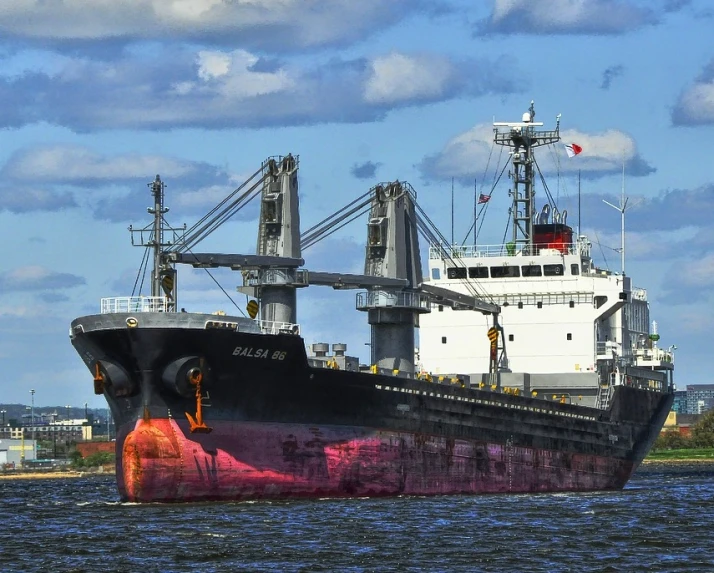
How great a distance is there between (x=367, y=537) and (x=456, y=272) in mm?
24431

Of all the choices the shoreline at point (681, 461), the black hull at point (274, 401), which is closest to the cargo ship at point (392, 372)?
the black hull at point (274, 401)

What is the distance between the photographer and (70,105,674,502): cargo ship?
124 ft

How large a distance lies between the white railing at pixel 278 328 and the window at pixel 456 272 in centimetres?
1455

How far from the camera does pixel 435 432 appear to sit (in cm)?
4300

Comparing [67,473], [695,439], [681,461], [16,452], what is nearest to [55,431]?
[16,452]

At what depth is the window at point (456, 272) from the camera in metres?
54.1

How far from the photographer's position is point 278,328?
40.2 m

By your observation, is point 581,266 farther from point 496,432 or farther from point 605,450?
point 496,432

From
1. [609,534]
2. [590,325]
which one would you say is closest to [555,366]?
[590,325]

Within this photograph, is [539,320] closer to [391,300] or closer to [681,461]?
[391,300]

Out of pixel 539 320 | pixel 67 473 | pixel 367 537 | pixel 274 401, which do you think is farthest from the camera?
pixel 67 473

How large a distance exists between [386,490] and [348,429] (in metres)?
2.36

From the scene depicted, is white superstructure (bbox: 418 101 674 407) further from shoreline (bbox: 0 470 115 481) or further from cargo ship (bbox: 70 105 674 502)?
shoreline (bbox: 0 470 115 481)

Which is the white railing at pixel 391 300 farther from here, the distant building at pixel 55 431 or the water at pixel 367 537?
the distant building at pixel 55 431
